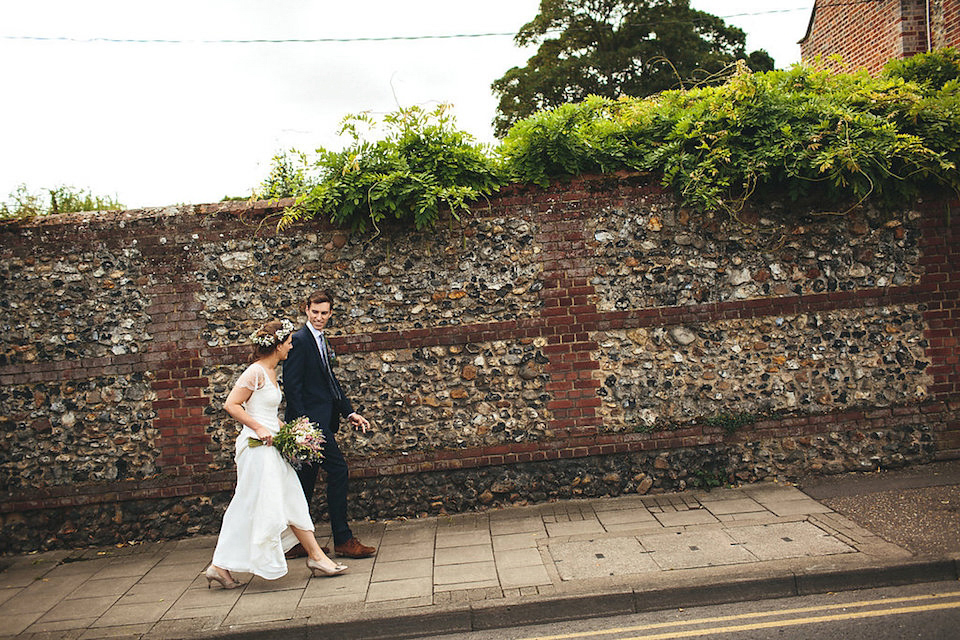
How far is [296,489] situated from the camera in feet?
18.0

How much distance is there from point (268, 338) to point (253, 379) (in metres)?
0.35

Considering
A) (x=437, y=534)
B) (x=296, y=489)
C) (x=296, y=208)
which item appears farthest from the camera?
(x=296, y=208)

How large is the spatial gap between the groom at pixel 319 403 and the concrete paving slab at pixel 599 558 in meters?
1.67

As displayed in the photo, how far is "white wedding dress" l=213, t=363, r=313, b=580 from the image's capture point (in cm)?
524

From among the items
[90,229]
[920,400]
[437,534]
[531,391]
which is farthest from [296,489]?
[920,400]

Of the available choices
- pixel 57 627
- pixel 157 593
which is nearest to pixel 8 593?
pixel 57 627

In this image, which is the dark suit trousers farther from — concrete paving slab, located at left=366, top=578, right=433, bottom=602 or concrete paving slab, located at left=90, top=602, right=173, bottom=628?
concrete paving slab, located at left=90, top=602, right=173, bottom=628

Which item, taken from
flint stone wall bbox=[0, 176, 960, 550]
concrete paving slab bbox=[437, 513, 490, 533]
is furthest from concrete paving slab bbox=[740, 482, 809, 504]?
concrete paving slab bbox=[437, 513, 490, 533]

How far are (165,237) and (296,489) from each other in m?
3.09

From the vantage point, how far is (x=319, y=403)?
5.84m

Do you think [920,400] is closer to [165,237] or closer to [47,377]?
[165,237]

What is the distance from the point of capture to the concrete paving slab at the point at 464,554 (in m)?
5.58

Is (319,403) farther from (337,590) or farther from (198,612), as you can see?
(198,612)

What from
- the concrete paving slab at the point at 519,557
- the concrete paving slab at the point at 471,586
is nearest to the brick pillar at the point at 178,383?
the concrete paving slab at the point at 471,586
